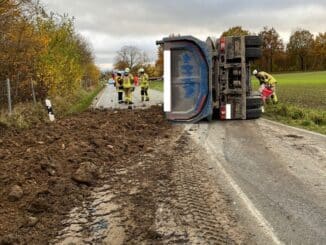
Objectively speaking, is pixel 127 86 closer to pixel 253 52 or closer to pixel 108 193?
pixel 253 52

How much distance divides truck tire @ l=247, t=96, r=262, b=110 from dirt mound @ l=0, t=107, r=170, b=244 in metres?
2.44

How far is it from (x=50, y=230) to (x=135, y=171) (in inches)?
96.5

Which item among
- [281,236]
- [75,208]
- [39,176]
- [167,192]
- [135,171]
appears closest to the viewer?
[281,236]

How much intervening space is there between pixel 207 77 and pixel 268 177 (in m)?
6.05

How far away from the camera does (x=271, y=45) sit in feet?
299

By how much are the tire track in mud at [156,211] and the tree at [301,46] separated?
88593 millimetres

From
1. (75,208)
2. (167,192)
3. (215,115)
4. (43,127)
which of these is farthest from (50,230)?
(215,115)

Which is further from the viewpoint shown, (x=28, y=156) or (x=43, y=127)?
(x=43, y=127)

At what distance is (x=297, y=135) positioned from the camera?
1016cm

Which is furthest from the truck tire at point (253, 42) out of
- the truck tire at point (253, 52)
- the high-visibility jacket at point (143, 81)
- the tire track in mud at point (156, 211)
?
the high-visibility jacket at point (143, 81)

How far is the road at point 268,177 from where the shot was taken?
15.3ft

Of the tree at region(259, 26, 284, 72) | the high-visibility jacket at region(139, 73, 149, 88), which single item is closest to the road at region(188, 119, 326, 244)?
the high-visibility jacket at region(139, 73, 149, 88)

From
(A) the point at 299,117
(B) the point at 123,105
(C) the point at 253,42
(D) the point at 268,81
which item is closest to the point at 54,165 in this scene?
(C) the point at 253,42

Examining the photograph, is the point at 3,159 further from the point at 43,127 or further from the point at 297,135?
the point at 297,135
